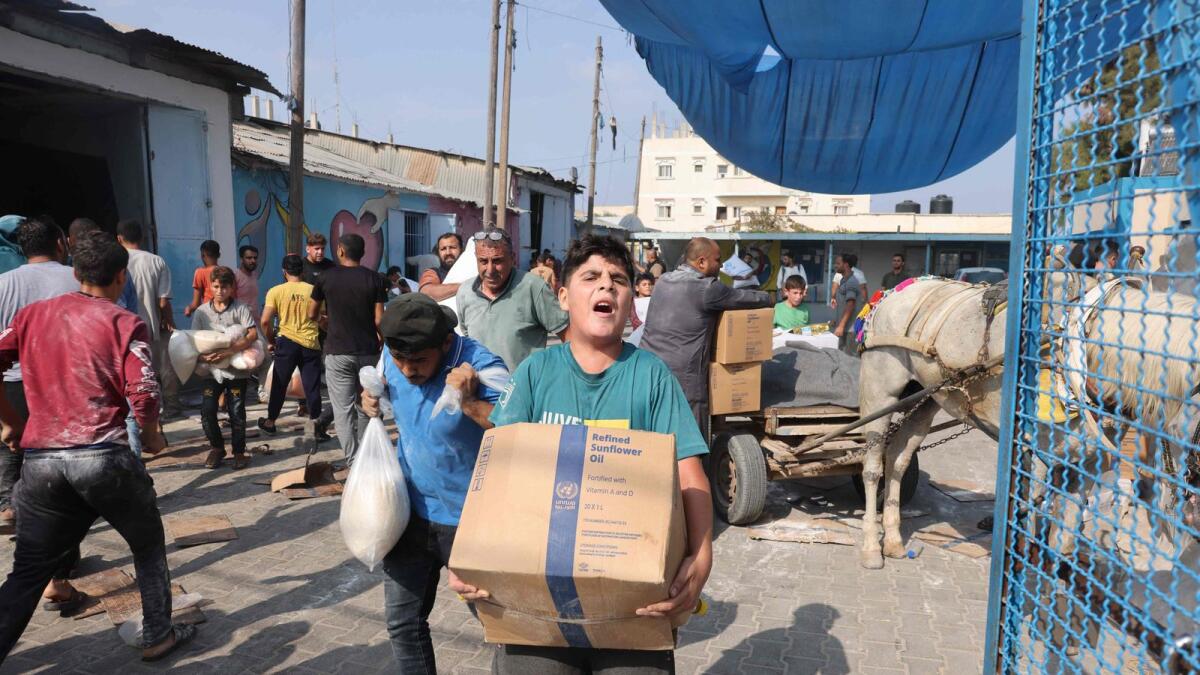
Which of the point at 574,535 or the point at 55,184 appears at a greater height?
the point at 55,184

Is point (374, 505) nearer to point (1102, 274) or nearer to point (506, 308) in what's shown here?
point (506, 308)

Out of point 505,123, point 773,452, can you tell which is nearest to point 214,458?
point 773,452

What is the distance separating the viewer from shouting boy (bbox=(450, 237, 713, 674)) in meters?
1.86

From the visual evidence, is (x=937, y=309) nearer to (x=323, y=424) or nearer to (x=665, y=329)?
(x=665, y=329)

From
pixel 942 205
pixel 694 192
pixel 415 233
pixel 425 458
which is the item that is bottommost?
pixel 425 458

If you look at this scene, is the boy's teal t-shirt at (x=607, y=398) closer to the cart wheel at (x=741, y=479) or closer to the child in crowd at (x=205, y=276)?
the cart wheel at (x=741, y=479)

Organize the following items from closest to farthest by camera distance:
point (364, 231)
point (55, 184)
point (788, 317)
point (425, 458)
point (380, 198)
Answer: point (425, 458)
point (788, 317)
point (55, 184)
point (364, 231)
point (380, 198)

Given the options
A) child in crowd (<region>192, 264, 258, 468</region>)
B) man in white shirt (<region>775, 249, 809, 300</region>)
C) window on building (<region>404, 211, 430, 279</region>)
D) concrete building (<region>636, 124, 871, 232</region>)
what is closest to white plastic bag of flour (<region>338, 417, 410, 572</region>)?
child in crowd (<region>192, 264, 258, 468</region>)

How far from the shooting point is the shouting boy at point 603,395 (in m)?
1.86

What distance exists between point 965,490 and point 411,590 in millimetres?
5363

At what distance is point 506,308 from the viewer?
407 cm

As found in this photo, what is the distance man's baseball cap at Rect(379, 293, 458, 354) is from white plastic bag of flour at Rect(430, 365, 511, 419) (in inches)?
6.8

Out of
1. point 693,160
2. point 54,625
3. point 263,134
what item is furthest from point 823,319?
point 693,160

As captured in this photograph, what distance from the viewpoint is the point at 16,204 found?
11.0 m
